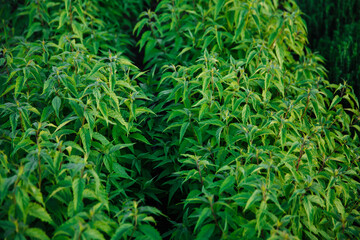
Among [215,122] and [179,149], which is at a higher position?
[215,122]

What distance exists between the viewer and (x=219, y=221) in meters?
1.65

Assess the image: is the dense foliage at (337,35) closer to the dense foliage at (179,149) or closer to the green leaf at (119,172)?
the dense foliage at (179,149)

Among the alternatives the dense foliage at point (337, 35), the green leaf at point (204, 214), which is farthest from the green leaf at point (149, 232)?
the dense foliage at point (337, 35)

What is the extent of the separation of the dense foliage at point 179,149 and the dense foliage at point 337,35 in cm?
80

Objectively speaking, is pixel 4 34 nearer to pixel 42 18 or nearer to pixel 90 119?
pixel 42 18

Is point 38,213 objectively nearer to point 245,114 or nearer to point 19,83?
point 19,83

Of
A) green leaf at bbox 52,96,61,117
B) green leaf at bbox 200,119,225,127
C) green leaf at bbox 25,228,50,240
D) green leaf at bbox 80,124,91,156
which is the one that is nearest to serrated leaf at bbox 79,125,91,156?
green leaf at bbox 80,124,91,156

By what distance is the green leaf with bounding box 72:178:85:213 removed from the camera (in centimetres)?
150

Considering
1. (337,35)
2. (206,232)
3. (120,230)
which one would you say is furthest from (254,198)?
(337,35)

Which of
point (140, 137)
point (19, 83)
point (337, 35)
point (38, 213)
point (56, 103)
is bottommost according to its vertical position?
point (337, 35)

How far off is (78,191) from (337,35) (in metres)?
3.59

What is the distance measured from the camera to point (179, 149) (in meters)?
2.09

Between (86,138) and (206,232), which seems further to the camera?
(86,138)

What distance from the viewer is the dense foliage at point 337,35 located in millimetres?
3373
